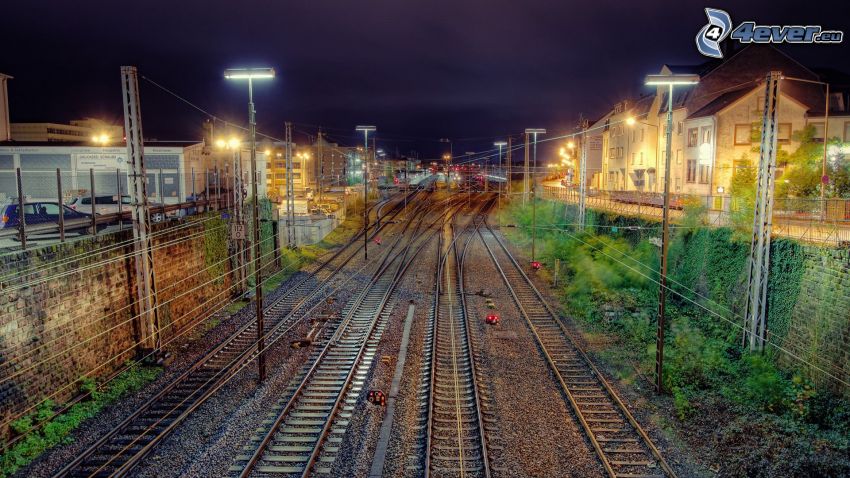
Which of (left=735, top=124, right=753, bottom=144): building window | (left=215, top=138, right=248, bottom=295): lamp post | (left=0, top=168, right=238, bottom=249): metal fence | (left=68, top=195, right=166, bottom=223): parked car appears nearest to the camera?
(left=0, top=168, right=238, bottom=249): metal fence

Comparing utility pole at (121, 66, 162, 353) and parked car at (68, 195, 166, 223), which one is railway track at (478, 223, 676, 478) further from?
parked car at (68, 195, 166, 223)

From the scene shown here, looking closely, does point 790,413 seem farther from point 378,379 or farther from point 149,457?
point 149,457

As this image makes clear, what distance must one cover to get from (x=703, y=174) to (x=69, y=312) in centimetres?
3562

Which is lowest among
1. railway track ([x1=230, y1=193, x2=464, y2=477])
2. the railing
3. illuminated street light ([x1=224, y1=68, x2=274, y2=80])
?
railway track ([x1=230, y1=193, x2=464, y2=477])

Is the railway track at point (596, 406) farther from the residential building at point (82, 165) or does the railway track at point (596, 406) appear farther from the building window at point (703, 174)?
the building window at point (703, 174)

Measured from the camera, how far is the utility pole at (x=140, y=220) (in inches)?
599

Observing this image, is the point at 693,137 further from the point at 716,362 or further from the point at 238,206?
the point at 238,206

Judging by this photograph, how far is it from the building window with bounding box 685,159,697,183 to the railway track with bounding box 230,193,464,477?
25.5 meters

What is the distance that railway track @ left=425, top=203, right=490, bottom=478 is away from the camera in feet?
37.1

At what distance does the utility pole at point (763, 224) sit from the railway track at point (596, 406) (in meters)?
4.14

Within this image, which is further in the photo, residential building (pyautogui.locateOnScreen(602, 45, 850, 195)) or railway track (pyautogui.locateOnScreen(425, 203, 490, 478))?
residential building (pyautogui.locateOnScreen(602, 45, 850, 195))

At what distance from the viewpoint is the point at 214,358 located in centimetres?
1722

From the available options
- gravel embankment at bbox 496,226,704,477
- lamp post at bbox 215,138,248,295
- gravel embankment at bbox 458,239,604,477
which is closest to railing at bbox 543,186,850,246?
gravel embankment at bbox 496,226,704,477

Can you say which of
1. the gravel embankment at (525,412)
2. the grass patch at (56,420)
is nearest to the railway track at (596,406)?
the gravel embankment at (525,412)
